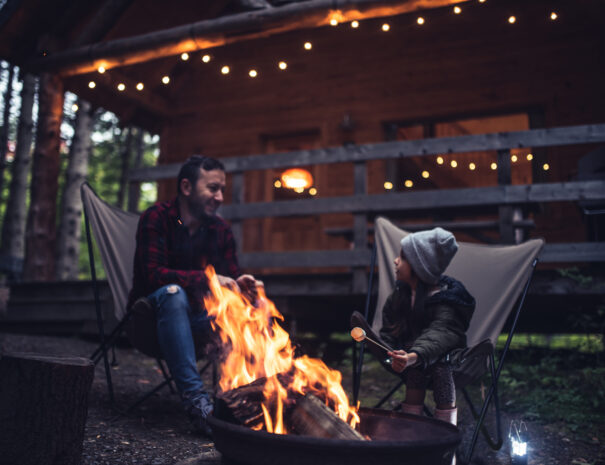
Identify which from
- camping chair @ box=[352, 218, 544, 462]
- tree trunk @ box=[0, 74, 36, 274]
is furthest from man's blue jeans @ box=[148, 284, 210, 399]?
tree trunk @ box=[0, 74, 36, 274]

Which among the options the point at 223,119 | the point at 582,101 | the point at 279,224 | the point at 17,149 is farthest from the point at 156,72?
the point at 582,101

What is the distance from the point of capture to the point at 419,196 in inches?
185

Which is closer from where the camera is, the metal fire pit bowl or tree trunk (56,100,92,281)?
the metal fire pit bowl

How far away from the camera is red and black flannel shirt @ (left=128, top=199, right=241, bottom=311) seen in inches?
110

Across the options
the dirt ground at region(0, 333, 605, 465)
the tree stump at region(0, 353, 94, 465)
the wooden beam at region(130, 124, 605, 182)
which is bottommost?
the dirt ground at region(0, 333, 605, 465)

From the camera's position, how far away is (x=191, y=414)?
2496 mm

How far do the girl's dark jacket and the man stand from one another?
74 cm

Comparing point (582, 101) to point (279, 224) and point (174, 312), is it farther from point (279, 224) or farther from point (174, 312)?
point (174, 312)

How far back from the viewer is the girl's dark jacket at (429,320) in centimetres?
234

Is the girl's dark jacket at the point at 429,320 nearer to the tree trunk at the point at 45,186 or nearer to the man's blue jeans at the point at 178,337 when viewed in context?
the man's blue jeans at the point at 178,337

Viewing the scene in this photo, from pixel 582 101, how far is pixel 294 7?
361cm

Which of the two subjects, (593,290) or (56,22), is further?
(56,22)

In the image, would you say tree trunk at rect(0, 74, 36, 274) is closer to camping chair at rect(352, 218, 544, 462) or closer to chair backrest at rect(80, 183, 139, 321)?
chair backrest at rect(80, 183, 139, 321)

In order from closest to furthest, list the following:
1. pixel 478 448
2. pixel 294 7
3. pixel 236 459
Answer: pixel 236 459, pixel 478 448, pixel 294 7
